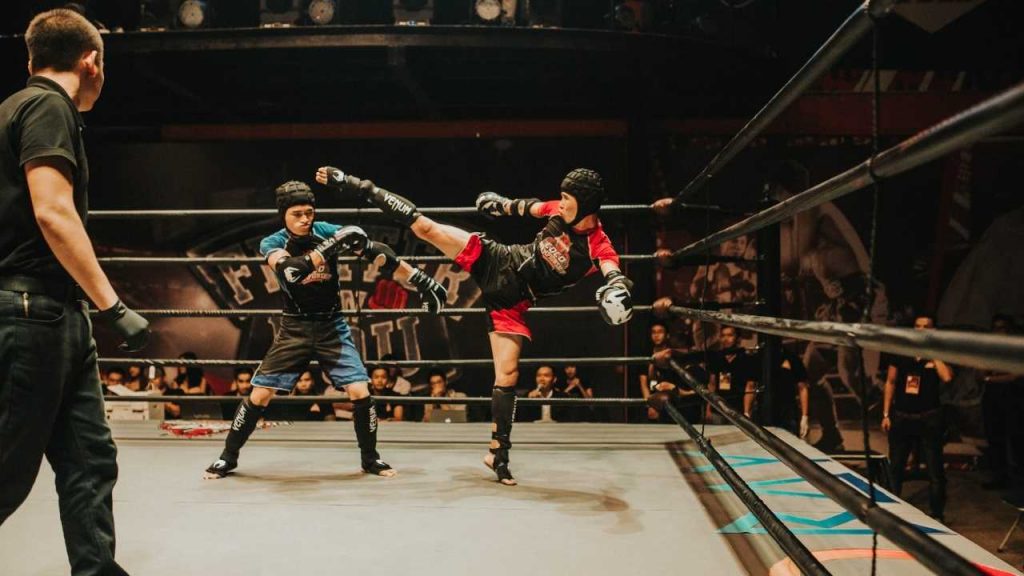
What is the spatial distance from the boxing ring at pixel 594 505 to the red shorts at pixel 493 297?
59 cm

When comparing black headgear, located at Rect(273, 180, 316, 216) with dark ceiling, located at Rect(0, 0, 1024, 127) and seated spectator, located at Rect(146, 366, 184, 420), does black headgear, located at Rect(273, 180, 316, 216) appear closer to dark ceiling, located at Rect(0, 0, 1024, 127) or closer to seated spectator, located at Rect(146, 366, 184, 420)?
dark ceiling, located at Rect(0, 0, 1024, 127)

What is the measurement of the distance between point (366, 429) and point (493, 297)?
746mm

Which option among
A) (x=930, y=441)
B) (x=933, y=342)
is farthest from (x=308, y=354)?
(x=930, y=441)

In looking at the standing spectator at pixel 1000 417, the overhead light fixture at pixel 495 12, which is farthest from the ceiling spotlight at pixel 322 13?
the standing spectator at pixel 1000 417

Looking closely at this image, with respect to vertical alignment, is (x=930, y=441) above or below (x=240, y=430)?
below

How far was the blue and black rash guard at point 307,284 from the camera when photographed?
3.21m

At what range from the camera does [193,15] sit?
20.9 ft

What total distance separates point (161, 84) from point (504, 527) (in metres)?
6.06

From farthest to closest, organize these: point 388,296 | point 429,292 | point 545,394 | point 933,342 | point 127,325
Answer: point 388,296 < point 545,394 < point 429,292 < point 127,325 < point 933,342

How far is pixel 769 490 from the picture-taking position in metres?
2.66

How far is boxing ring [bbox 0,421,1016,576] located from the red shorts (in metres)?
0.59

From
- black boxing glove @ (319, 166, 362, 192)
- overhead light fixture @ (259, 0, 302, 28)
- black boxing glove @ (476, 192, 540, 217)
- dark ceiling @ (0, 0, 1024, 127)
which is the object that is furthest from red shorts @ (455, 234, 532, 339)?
overhead light fixture @ (259, 0, 302, 28)

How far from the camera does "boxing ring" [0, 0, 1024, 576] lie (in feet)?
4.04

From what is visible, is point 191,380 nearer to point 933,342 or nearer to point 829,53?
point 829,53
